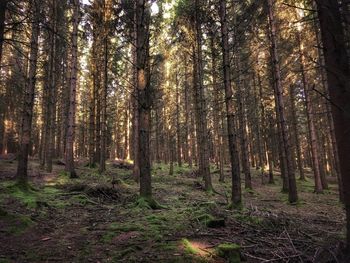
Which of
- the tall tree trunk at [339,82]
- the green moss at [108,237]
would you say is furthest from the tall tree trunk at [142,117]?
the tall tree trunk at [339,82]

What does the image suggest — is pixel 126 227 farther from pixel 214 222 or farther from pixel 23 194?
pixel 23 194

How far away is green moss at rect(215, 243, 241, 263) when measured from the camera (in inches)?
186

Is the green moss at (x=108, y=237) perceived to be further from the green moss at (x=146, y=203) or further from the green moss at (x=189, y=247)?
the green moss at (x=146, y=203)

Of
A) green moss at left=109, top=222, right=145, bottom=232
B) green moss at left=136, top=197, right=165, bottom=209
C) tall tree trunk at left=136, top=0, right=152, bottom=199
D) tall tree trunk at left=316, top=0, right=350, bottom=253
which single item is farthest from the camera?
tall tree trunk at left=136, top=0, right=152, bottom=199

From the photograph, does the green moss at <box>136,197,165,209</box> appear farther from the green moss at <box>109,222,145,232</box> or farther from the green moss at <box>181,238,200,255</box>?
the green moss at <box>181,238,200,255</box>

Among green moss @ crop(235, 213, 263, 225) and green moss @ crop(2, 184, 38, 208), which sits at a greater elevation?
green moss @ crop(2, 184, 38, 208)

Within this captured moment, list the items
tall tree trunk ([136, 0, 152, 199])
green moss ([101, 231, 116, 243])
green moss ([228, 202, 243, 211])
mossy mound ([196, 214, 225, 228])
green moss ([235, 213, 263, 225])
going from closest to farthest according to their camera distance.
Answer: green moss ([101, 231, 116, 243]) < mossy mound ([196, 214, 225, 228]) < green moss ([235, 213, 263, 225]) < tall tree trunk ([136, 0, 152, 199]) < green moss ([228, 202, 243, 211])

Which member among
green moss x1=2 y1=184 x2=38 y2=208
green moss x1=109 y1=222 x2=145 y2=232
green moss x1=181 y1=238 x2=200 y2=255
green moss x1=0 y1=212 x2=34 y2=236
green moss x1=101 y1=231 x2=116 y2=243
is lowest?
green moss x1=181 y1=238 x2=200 y2=255

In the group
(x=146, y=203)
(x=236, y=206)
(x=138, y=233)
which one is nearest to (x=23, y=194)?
(x=146, y=203)

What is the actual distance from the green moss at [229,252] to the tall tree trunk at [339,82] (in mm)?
1652

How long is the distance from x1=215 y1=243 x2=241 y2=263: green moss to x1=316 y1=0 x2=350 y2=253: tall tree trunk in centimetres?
165

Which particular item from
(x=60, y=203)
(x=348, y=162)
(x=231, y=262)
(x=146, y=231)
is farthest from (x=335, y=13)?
(x=60, y=203)

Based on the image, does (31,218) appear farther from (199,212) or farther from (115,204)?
(199,212)

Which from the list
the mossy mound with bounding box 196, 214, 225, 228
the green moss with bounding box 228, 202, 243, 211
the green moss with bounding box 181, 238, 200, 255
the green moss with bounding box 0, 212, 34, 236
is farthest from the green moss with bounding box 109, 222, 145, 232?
the green moss with bounding box 228, 202, 243, 211
